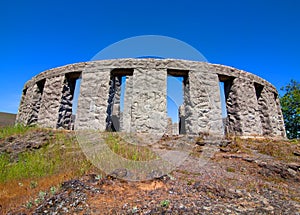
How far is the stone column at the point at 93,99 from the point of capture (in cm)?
739

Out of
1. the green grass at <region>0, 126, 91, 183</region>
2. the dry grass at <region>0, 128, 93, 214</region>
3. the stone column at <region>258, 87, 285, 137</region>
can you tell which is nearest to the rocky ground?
the dry grass at <region>0, 128, 93, 214</region>

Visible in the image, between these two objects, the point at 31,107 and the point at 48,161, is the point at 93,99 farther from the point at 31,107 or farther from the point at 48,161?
the point at 31,107

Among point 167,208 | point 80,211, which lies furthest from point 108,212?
point 167,208

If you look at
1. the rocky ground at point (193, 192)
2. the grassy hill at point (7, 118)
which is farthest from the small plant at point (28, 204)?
the grassy hill at point (7, 118)

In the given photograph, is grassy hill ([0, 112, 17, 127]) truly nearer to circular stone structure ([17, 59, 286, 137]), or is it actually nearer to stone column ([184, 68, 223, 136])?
circular stone structure ([17, 59, 286, 137])

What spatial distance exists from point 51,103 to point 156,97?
4.38 m

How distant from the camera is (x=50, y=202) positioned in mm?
2652

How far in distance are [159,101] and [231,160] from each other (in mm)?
3383

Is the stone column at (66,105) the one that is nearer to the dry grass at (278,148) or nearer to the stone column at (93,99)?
the stone column at (93,99)

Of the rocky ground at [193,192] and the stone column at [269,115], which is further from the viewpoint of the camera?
the stone column at [269,115]

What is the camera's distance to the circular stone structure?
7277mm

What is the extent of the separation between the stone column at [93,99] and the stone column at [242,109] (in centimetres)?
507

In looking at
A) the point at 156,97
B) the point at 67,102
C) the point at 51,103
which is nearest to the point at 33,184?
the point at 156,97

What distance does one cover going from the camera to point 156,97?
7387 mm
